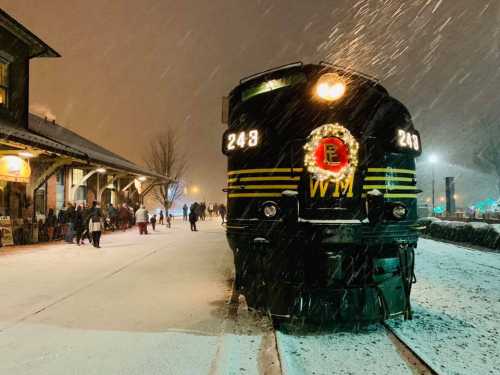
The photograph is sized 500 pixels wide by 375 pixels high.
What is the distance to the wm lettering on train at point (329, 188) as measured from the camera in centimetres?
519

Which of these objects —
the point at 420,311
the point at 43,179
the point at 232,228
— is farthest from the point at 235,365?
the point at 43,179

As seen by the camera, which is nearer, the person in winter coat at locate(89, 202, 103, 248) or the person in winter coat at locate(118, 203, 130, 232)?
the person in winter coat at locate(89, 202, 103, 248)

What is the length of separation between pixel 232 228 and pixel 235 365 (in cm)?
212

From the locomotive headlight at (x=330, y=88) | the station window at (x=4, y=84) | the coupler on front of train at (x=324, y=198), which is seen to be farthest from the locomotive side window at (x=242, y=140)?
the station window at (x=4, y=84)

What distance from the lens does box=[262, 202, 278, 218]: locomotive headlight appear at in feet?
17.1

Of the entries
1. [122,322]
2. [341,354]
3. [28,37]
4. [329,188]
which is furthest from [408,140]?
[28,37]

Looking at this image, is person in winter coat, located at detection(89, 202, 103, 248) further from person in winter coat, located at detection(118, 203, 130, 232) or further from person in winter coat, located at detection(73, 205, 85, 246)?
person in winter coat, located at detection(118, 203, 130, 232)

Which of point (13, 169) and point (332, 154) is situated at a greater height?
point (13, 169)

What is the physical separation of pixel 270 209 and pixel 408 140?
7.37ft

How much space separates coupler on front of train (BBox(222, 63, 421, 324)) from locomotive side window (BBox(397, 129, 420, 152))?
0.02 metres

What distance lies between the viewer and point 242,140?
18.9 feet

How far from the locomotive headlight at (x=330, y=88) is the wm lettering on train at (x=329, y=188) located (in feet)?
3.66

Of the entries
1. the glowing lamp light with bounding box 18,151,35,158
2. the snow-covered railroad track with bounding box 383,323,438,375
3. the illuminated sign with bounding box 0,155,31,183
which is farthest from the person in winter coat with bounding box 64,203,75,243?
the snow-covered railroad track with bounding box 383,323,438,375

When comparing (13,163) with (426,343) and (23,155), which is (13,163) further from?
(426,343)
